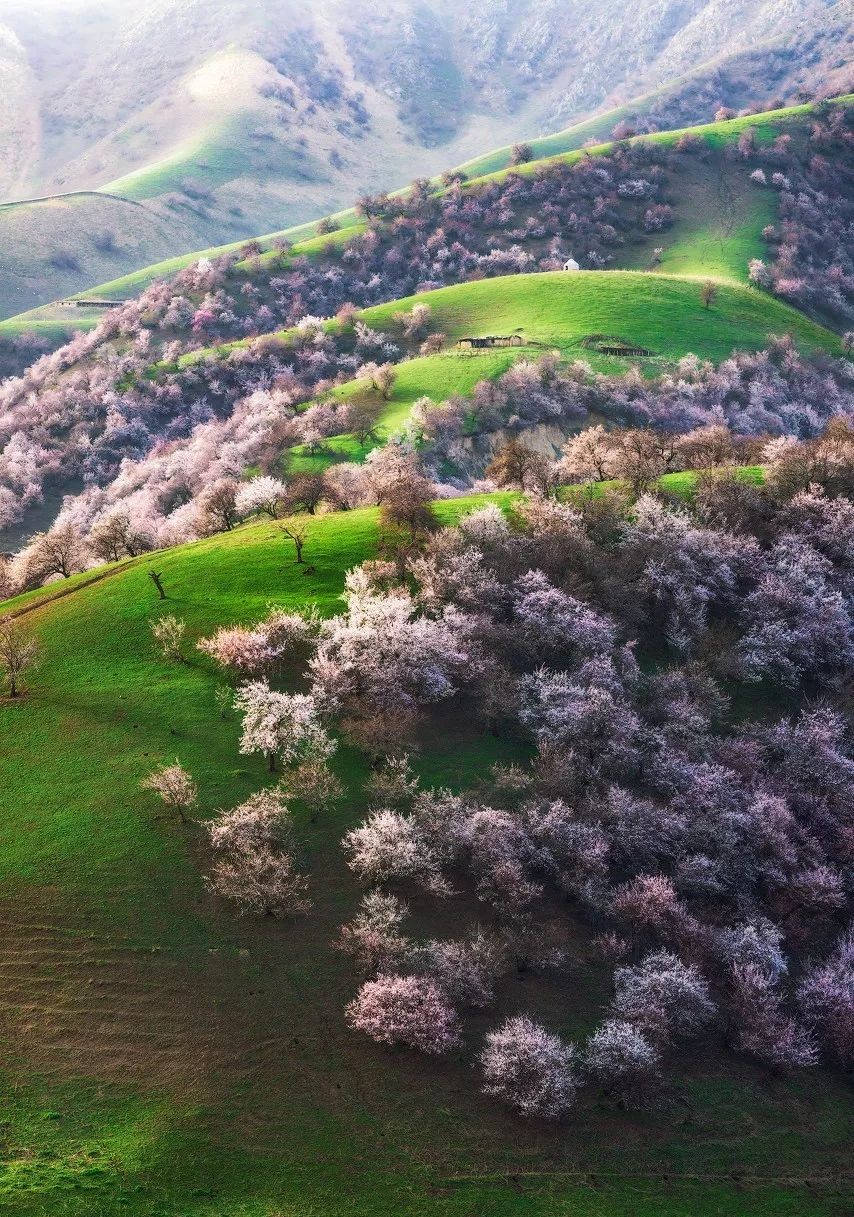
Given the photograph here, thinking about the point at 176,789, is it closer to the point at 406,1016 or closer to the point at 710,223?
the point at 406,1016

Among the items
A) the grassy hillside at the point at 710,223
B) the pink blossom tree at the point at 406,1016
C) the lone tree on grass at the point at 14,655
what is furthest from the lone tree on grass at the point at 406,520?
the grassy hillside at the point at 710,223

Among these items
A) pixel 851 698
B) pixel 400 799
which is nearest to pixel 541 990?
pixel 400 799

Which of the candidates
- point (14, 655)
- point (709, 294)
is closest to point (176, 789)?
point (14, 655)

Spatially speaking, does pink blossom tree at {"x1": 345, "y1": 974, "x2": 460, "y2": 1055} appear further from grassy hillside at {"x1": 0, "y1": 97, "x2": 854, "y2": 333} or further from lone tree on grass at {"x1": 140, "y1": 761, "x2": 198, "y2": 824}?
grassy hillside at {"x1": 0, "y1": 97, "x2": 854, "y2": 333}

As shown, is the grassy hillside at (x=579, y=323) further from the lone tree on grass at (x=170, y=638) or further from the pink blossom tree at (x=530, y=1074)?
the pink blossom tree at (x=530, y=1074)

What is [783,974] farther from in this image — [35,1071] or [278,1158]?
[35,1071]

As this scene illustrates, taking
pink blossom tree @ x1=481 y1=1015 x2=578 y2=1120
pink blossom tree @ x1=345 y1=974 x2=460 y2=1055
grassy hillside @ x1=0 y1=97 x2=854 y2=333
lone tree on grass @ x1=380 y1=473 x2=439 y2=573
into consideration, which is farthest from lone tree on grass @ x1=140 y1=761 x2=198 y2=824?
grassy hillside @ x1=0 y1=97 x2=854 y2=333
